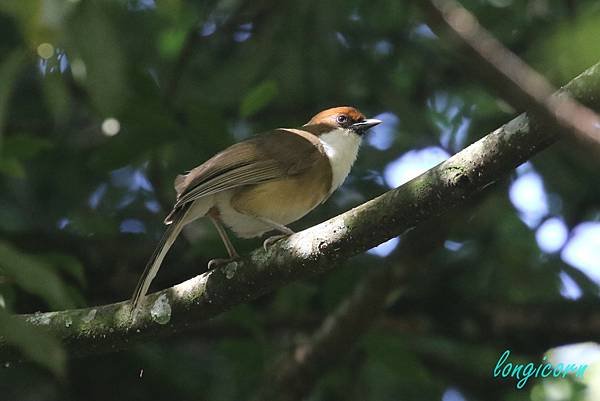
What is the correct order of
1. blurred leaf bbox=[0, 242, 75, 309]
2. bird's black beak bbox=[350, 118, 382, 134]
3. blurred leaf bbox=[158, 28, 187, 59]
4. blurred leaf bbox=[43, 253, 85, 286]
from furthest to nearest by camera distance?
blurred leaf bbox=[158, 28, 187, 59], bird's black beak bbox=[350, 118, 382, 134], blurred leaf bbox=[43, 253, 85, 286], blurred leaf bbox=[0, 242, 75, 309]

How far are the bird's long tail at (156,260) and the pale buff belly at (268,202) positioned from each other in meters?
0.43

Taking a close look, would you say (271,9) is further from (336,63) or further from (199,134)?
(199,134)

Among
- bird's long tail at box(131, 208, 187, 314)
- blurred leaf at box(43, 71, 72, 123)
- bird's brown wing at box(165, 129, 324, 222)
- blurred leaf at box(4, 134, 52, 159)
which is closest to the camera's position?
blurred leaf at box(43, 71, 72, 123)

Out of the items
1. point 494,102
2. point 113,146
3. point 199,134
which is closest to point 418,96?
point 494,102

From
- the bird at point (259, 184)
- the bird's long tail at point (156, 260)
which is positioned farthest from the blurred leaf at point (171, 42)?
the bird's long tail at point (156, 260)

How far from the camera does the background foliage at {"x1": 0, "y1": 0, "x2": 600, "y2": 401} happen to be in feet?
18.9

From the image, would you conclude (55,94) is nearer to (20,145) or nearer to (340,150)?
(20,145)

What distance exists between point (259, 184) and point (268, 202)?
12cm

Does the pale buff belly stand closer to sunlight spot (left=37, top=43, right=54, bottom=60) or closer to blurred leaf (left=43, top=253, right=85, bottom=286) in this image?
blurred leaf (left=43, top=253, right=85, bottom=286)

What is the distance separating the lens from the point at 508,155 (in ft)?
10.4

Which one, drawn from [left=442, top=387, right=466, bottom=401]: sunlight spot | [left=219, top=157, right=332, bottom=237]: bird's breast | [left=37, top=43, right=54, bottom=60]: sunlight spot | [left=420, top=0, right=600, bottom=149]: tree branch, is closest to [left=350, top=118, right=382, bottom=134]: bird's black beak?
[left=219, top=157, right=332, bottom=237]: bird's breast

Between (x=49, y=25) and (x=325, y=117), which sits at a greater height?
(x=49, y=25)

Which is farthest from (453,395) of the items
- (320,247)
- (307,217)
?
(320,247)

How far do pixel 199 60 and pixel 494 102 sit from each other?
95.1 inches
